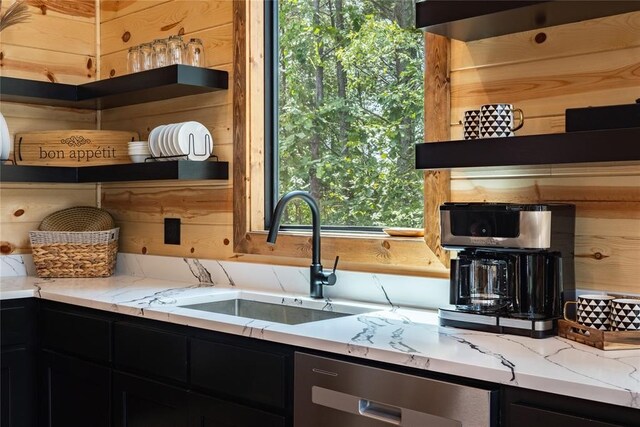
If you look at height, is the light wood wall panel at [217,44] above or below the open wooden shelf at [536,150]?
above

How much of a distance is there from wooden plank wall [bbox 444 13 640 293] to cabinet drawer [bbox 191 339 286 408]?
0.79 m

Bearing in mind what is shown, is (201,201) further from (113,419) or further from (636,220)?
(636,220)

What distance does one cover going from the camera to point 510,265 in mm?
1947

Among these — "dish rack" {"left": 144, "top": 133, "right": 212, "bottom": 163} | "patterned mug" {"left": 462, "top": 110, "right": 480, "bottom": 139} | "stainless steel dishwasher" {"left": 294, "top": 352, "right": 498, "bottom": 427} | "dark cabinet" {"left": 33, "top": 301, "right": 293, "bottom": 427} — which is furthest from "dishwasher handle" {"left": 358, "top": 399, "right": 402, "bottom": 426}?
"dish rack" {"left": 144, "top": 133, "right": 212, "bottom": 163}

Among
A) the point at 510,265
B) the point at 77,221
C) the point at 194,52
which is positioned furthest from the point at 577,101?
the point at 77,221

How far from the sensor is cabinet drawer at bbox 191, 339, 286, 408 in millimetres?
2014

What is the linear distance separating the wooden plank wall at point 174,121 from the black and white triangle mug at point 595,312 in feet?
5.17

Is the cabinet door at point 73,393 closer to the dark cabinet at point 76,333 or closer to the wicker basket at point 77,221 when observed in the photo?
the dark cabinet at point 76,333

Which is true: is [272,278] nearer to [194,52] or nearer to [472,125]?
[194,52]

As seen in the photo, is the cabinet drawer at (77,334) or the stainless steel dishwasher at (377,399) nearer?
the stainless steel dishwasher at (377,399)

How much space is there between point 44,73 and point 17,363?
4.53 ft

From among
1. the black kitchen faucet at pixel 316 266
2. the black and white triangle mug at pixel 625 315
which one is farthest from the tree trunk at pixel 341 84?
the black and white triangle mug at pixel 625 315

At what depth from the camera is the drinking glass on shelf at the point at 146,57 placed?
3098 millimetres

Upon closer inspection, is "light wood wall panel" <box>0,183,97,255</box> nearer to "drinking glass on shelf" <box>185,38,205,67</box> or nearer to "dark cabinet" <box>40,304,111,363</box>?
"dark cabinet" <box>40,304,111,363</box>
